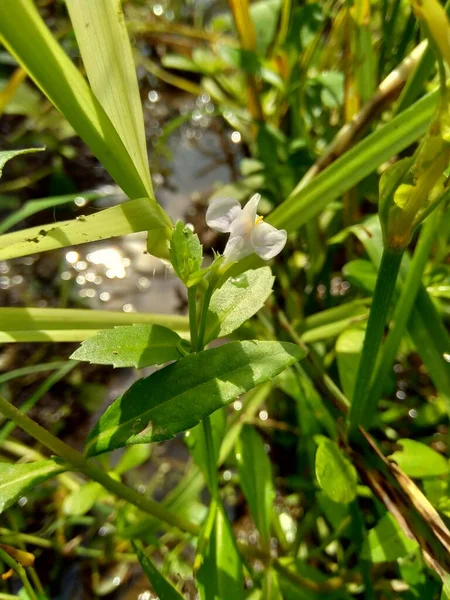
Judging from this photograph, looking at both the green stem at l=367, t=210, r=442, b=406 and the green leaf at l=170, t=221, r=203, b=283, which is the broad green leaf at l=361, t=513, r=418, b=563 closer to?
the green stem at l=367, t=210, r=442, b=406

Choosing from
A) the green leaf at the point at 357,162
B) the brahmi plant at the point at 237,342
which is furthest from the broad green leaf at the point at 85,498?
the green leaf at the point at 357,162

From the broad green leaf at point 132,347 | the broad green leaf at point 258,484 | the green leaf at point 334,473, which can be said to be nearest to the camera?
the broad green leaf at point 132,347

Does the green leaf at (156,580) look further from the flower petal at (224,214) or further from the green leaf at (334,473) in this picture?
the flower petal at (224,214)

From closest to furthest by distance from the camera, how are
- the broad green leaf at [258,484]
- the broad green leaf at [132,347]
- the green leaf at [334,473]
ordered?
the broad green leaf at [132,347], the green leaf at [334,473], the broad green leaf at [258,484]

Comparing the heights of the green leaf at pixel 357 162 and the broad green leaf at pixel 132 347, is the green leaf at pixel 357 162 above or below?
above

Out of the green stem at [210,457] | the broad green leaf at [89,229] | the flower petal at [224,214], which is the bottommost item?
the green stem at [210,457]

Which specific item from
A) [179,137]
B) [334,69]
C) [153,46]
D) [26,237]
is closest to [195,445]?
[26,237]

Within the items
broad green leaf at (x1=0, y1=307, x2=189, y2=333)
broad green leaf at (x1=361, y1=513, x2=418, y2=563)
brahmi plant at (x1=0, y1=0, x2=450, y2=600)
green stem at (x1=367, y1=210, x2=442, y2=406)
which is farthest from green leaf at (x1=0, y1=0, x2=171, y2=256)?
broad green leaf at (x1=361, y1=513, x2=418, y2=563)

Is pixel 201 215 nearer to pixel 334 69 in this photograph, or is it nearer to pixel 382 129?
pixel 334 69
